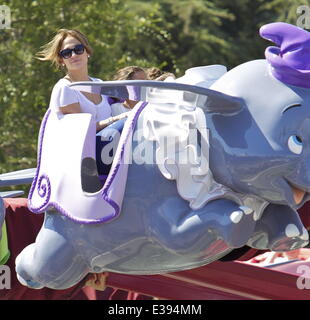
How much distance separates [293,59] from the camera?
9.59 feet

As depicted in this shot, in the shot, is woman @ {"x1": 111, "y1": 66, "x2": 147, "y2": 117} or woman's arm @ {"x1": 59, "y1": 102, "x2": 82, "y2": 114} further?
woman @ {"x1": 111, "y1": 66, "x2": 147, "y2": 117}

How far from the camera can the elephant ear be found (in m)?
2.88

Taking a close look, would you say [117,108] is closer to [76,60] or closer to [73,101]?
[76,60]

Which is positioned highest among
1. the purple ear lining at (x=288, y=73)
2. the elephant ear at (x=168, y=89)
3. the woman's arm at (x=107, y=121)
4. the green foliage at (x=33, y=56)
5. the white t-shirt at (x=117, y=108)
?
the purple ear lining at (x=288, y=73)

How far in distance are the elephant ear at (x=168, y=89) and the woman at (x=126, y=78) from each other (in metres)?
0.54

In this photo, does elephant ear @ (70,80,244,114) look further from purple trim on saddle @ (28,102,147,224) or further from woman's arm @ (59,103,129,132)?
woman's arm @ (59,103,129,132)

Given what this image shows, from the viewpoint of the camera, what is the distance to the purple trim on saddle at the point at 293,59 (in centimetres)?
292

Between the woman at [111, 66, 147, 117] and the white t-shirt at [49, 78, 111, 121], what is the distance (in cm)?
7

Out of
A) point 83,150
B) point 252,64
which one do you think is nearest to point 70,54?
point 83,150

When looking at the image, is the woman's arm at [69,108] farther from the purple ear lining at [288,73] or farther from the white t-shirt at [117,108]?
the purple ear lining at [288,73]

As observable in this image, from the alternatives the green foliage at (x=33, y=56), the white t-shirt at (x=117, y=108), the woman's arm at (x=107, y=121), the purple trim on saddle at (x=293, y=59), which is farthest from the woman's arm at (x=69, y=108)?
the green foliage at (x=33, y=56)

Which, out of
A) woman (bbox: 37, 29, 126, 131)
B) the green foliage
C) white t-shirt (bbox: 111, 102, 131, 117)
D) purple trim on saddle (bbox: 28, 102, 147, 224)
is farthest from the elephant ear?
the green foliage
